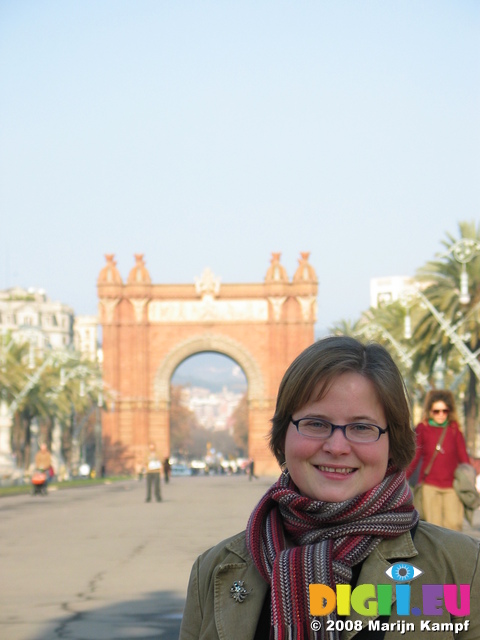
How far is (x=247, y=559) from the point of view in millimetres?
2965

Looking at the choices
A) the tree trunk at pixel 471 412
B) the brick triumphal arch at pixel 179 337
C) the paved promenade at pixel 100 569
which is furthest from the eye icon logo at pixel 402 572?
the brick triumphal arch at pixel 179 337

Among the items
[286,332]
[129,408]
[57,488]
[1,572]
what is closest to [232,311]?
[286,332]

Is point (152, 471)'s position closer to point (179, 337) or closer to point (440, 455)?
point (440, 455)

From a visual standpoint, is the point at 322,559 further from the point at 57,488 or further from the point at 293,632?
the point at 57,488

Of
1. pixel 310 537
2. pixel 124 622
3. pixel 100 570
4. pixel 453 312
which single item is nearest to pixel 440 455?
pixel 124 622

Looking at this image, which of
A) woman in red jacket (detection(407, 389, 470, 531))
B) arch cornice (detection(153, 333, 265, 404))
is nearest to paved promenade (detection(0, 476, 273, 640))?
woman in red jacket (detection(407, 389, 470, 531))

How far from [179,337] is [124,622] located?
67191mm

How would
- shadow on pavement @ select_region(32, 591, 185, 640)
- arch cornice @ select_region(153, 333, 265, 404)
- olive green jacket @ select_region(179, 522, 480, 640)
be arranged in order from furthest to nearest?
arch cornice @ select_region(153, 333, 265, 404), shadow on pavement @ select_region(32, 591, 185, 640), olive green jacket @ select_region(179, 522, 480, 640)

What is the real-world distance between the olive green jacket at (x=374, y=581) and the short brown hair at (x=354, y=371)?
11.6 inches

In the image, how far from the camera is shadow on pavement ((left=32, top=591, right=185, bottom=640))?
Result: 853cm

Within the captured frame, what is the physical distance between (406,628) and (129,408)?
242 feet

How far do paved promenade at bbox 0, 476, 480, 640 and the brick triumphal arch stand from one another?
5003 cm

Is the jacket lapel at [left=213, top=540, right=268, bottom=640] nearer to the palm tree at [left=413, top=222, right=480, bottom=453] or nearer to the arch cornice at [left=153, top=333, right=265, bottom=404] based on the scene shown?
the palm tree at [left=413, top=222, right=480, bottom=453]

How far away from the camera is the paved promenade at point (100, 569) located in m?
9.09
